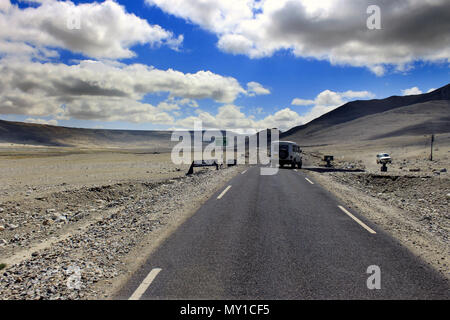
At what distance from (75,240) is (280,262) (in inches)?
220

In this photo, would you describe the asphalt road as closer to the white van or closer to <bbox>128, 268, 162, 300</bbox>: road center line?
<bbox>128, 268, 162, 300</bbox>: road center line

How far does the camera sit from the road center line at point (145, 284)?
4.54 metres

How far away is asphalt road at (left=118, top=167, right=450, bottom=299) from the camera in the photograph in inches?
186

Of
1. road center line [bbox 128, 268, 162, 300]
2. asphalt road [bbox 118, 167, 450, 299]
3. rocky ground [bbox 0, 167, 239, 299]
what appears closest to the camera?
road center line [bbox 128, 268, 162, 300]

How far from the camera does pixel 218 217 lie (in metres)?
9.37

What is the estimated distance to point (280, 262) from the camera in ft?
19.1

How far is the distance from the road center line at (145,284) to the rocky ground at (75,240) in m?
0.43

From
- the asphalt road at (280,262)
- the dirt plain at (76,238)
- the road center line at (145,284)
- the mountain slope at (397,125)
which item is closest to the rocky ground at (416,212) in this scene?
the asphalt road at (280,262)

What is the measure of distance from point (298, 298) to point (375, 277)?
1689mm

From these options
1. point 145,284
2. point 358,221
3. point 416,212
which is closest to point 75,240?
point 145,284

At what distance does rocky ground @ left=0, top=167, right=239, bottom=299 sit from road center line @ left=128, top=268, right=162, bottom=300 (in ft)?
1.42

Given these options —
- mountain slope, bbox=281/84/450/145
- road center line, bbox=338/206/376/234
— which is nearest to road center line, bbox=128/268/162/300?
road center line, bbox=338/206/376/234

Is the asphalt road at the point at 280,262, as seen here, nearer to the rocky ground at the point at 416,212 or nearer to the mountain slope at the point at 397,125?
the rocky ground at the point at 416,212
